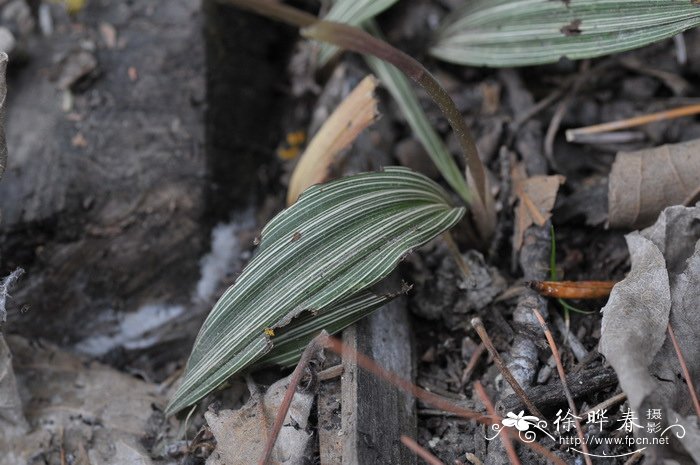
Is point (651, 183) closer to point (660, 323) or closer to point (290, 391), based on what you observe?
point (660, 323)

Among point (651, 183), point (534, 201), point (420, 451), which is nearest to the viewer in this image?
point (420, 451)

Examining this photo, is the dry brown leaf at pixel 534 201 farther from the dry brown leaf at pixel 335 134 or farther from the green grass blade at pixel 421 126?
the dry brown leaf at pixel 335 134

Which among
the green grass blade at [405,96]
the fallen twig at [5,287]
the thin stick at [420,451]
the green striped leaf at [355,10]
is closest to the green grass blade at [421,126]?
the green grass blade at [405,96]

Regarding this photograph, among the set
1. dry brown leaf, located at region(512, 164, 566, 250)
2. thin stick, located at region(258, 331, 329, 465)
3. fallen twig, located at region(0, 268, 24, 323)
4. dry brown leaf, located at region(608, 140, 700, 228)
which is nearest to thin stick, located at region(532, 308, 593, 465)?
dry brown leaf, located at region(512, 164, 566, 250)

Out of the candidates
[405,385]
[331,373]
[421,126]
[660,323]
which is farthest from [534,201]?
[331,373]

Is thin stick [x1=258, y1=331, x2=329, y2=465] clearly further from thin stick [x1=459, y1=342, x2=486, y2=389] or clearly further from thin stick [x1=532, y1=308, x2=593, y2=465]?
thin stick [x1=532, y1=308, x2=593, y2=465]

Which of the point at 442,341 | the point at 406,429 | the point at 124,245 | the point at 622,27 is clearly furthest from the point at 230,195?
the point at 622,27
